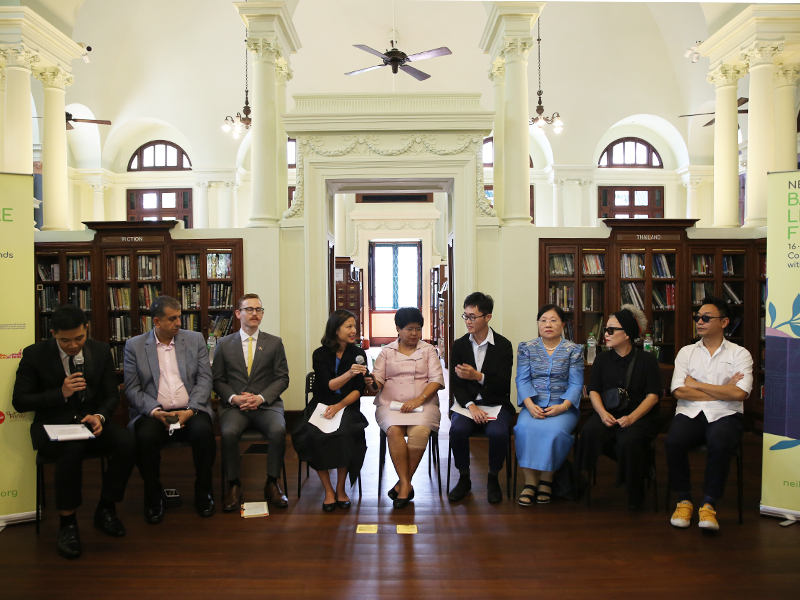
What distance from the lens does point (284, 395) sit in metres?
6.15

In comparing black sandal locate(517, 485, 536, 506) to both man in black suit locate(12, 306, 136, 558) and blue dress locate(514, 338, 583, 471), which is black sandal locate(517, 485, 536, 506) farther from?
man in black suit locate(12, 306, 136, 558)

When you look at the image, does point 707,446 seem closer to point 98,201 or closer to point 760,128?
point 760,128

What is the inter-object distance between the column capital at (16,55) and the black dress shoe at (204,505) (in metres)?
6.06

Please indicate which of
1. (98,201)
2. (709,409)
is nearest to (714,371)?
(709,409)

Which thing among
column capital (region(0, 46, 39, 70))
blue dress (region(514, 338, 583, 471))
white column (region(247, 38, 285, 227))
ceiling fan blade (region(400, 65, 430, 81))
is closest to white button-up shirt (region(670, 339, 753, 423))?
blue dress (region(514, 338, 583, 471))

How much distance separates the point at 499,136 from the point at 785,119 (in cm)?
348

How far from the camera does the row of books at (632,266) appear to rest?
622cm

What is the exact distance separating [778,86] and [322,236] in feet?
19.4

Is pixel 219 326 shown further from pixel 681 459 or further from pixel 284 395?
pixel 681 459

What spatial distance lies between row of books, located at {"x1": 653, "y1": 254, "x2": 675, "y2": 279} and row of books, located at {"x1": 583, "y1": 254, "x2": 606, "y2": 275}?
580mm

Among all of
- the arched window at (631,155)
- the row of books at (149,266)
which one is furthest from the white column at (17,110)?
the arched window at (631,155)

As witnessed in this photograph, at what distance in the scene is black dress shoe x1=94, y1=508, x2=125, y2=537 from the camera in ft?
10.8

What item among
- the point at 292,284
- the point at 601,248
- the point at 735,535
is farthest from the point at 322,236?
the point at 735,535

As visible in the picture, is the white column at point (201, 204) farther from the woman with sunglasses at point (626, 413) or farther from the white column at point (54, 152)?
the woman with sunglasses at point (626, 413)
